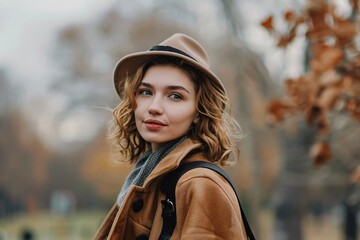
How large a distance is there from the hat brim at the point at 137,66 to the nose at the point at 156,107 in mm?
188

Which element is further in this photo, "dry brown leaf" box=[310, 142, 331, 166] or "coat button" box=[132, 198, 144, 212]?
"dry brown leaf" box=[310, 142, 331, 166]

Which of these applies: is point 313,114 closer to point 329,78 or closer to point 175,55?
point 329,78

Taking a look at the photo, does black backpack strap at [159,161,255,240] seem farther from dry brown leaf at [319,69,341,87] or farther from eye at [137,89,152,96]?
dry brown leaf at [319,69,341,87]

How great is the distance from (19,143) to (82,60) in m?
9.71

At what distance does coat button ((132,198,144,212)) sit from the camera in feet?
9.52

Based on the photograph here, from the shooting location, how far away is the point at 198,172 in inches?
109

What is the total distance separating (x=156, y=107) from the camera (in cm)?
298

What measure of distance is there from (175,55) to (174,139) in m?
0.34

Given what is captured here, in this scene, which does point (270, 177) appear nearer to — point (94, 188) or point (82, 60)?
point (82, 60)

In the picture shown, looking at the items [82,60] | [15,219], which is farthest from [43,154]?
[82,60]

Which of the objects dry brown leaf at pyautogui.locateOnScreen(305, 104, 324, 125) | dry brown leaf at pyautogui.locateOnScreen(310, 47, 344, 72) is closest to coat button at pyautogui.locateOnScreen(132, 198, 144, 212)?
dry brown leaf at pyautogui.locateOnScreen(310, 47, 344, 72)

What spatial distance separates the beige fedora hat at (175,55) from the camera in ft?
9.98

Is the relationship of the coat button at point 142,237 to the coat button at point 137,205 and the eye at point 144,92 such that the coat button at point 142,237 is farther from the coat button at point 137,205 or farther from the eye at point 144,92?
the eye at point 144,92

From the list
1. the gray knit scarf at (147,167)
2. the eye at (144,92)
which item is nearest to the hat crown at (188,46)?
the eye at (144,92)
